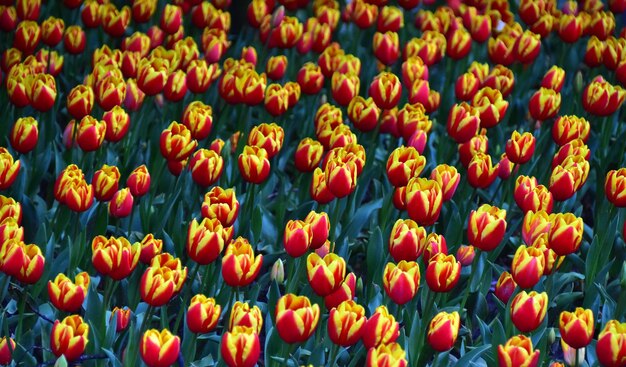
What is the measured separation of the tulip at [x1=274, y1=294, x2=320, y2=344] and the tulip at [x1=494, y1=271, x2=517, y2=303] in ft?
2.32

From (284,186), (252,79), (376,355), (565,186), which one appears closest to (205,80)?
(252,79)

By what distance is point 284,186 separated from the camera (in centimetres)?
345

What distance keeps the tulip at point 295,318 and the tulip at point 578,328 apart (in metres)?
0.55

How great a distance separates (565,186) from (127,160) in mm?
1435

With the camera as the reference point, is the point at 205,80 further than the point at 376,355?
Yes

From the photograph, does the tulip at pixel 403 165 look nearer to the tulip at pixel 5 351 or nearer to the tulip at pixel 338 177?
the tulip at pixel 338 177

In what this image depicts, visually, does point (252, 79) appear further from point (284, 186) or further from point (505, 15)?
point (505, 15)

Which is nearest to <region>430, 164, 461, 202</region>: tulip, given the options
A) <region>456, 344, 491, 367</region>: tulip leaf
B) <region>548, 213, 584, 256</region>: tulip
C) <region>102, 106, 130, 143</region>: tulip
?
<region>548, 213, 584, 256</region>: tulip

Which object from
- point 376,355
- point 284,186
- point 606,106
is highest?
point 376,355

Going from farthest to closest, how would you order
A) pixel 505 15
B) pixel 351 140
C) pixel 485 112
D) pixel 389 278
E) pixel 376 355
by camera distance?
pixel 505 15
pixel 485 112
pixel 351 140
pixel 389 278
pixel 376 355

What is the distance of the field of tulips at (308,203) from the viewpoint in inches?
91.4

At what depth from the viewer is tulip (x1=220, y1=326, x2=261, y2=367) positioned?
2.04 m

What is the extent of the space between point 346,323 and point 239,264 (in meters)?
0.30

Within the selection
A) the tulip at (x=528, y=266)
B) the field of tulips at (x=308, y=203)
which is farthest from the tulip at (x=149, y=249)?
the tulip at (x=528, y=266)
